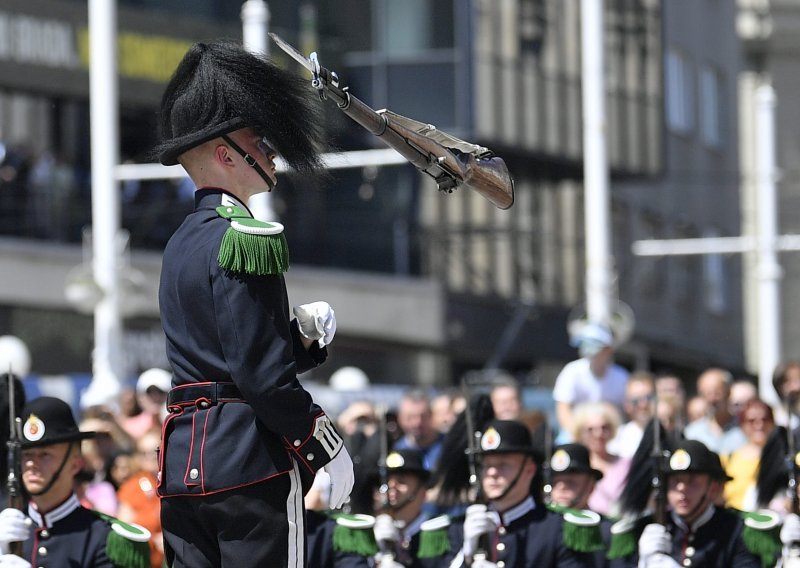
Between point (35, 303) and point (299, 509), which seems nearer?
point (299, 509)

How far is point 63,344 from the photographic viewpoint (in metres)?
25.7

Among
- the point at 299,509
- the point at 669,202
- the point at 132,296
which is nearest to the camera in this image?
the point at 299,509

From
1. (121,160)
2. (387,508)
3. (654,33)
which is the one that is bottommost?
(387,508)

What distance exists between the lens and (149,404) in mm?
14078

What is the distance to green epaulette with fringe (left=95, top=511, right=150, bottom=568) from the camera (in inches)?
331

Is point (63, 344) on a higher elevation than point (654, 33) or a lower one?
lower

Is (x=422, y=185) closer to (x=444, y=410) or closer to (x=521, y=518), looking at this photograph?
(x=444, y=410)

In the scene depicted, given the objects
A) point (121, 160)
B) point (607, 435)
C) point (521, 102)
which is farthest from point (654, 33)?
point (607, 435)

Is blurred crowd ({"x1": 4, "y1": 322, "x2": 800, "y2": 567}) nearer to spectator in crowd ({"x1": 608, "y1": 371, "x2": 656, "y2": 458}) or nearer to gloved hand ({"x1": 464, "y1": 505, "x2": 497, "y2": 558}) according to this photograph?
spectator in crowd ({"x1": 608, "y1": 371, "x2": 656, "y2": 458})

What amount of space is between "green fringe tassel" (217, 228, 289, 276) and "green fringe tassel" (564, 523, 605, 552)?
3819mm

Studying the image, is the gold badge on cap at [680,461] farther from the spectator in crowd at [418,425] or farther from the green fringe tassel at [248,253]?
the green fringe tassel at [248,253]

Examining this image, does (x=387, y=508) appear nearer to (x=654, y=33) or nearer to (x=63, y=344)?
(x=63, y=344)

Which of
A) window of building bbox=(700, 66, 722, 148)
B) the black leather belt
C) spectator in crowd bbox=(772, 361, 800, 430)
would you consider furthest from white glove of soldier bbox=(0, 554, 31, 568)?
window of building bbox=(700, 66, 722, 148)

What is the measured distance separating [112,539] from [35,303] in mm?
17488
